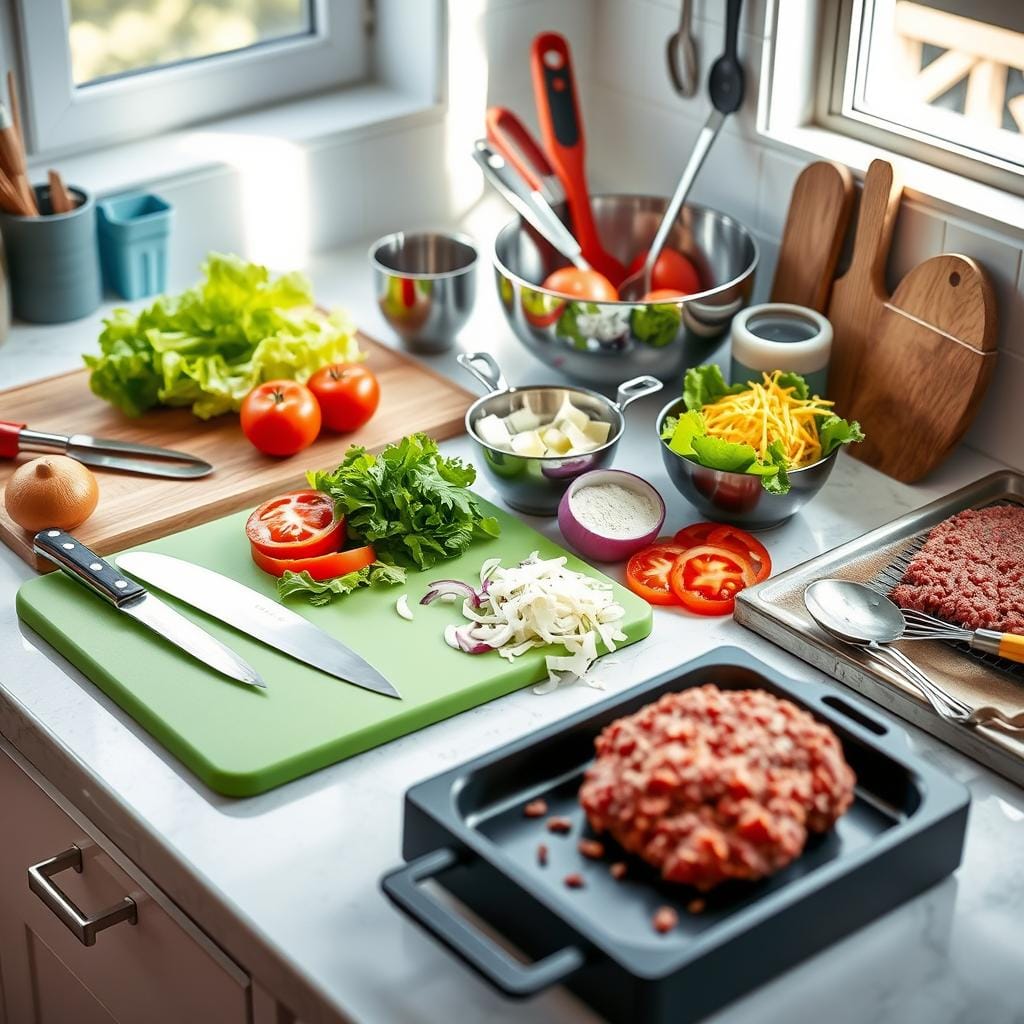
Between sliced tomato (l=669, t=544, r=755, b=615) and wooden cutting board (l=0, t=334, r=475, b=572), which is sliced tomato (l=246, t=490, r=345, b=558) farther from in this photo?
sliced tomato (l=669, t=544, r=755, b=615)

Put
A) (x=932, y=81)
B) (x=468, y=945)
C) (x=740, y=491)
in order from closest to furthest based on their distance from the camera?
(x=468, y=945) → (x=740, y=491) → (x=932, y=81)

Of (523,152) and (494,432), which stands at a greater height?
(523,152)

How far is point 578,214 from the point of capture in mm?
1899

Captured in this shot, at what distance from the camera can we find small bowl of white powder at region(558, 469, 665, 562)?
4.87 feet

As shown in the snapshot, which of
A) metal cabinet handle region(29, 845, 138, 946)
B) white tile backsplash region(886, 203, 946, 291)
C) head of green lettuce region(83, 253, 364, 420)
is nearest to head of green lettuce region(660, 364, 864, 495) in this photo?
white tile backsplash region(886, 203, 946, 291)

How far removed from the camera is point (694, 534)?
1.53 metres

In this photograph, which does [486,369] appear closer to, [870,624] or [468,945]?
[870,624]

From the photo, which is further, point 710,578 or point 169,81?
point 169,81

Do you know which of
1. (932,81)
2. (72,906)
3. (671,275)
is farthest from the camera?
(671,275)

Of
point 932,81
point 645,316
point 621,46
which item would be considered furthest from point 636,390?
point 621,46

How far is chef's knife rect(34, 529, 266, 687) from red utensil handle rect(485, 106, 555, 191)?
0.76 m

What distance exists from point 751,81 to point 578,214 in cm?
27

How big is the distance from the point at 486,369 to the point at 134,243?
1.78ft

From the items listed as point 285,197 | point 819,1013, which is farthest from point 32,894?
point 285,197
